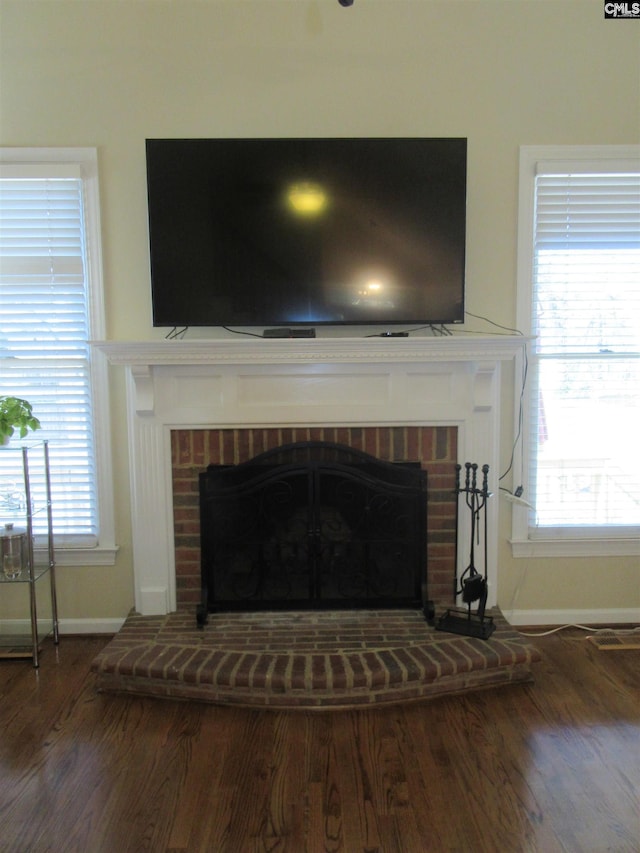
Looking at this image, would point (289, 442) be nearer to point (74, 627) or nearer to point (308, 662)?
point (308, 662)

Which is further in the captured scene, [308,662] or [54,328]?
[54,328]

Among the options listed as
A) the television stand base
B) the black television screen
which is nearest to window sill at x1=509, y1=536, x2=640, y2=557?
the black television screen

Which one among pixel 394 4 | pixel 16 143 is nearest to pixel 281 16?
pixel 394 4

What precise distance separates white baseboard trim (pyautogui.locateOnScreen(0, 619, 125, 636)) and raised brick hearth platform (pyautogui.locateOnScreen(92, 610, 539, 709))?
0.29 metres

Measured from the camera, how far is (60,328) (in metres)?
2.71

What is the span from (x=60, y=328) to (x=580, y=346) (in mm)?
2421

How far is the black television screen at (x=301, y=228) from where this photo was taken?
2.47 meters

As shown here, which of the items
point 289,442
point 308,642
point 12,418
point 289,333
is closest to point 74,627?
point 12,418

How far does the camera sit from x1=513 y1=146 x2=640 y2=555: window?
8.82 feet

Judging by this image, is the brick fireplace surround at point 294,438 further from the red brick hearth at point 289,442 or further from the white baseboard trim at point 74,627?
the white baseboard trim at point 74,627

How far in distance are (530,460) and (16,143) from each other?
8.99 feet

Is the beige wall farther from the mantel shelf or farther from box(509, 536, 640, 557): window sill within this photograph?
box(509, 536, 640, 557): window sill

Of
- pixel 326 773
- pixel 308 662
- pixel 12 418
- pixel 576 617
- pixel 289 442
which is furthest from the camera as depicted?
pixel 576 617

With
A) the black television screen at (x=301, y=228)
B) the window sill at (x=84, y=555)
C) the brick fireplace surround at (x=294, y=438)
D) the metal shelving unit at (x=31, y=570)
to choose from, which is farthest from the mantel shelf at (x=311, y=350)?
the window sill at (x=84, y=555)
